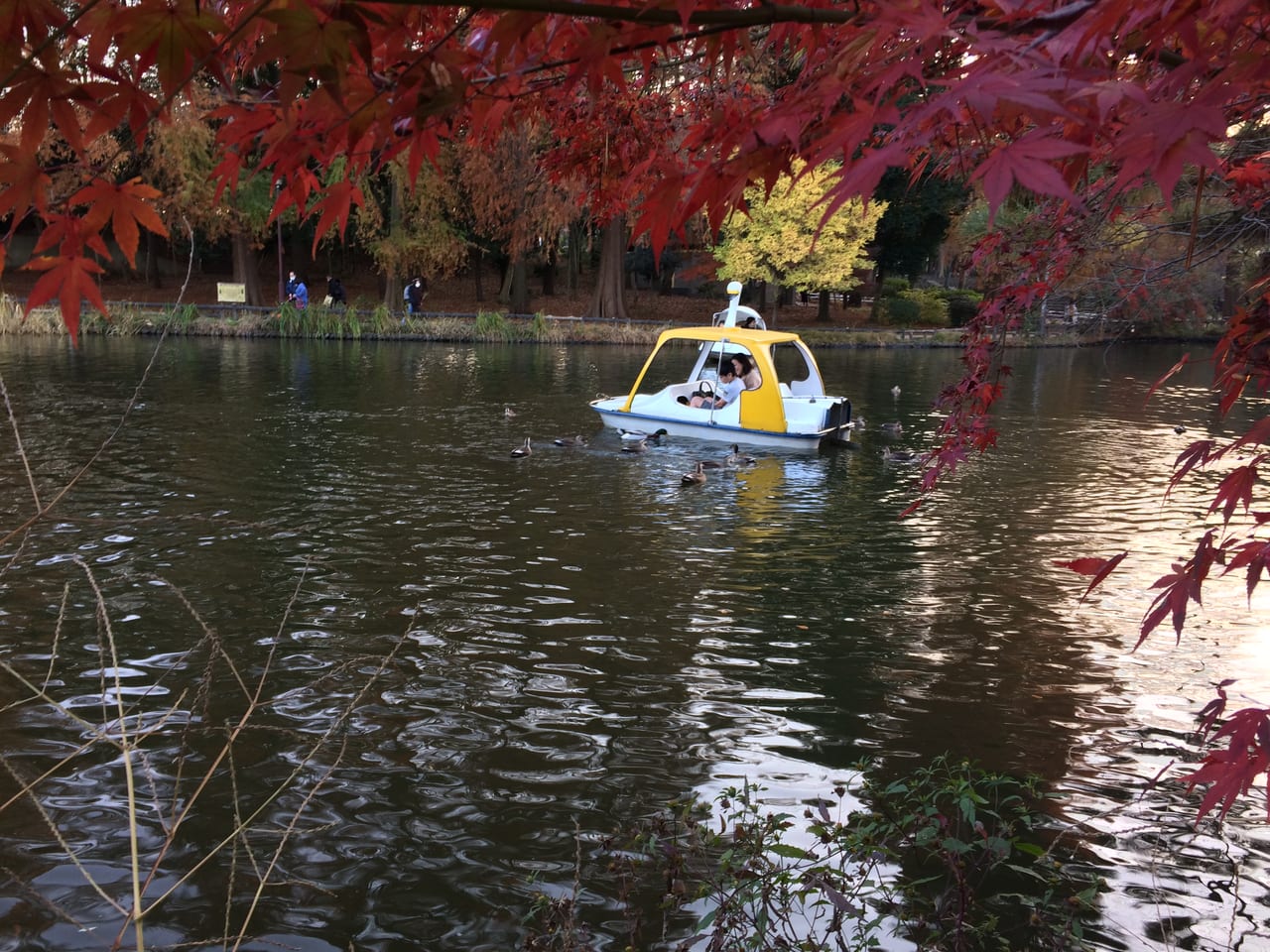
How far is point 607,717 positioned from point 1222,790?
4258 mm

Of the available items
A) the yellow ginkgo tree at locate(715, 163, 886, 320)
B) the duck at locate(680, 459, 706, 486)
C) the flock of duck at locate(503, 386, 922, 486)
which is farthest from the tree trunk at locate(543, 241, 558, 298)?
the duck at locate(680, 459, 706, 486)

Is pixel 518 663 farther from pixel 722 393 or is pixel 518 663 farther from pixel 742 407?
pixel 722 393

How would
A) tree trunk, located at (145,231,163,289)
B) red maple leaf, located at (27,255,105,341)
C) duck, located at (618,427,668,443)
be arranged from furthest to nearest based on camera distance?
1. tree trunk, located at (145,231,163,289)
2. duck, located at (618,427,668,443)
3. red maple leaf, located at (27,255,105,341)

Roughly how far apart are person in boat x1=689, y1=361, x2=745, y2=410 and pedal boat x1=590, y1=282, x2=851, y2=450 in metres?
0.09

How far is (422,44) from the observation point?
11.3 feet

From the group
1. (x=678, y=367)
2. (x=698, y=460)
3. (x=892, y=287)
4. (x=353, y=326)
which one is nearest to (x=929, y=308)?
(x=892, y=287)

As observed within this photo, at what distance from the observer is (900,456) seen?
17.7 meters

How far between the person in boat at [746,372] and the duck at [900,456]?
2227 millimetres

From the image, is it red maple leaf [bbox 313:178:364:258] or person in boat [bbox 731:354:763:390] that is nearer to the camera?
red maple leaf [bbox 313:178:364:258]

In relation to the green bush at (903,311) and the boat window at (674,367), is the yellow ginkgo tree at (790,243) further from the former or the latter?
the green bush at (903,311)

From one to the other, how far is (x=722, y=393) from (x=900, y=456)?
9.63 ft

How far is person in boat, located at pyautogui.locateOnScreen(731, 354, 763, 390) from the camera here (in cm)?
1808

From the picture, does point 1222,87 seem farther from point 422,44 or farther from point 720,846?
point 720,846

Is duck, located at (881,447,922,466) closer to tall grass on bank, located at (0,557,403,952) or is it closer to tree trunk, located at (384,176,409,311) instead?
tall grass on bank, located at (0,557,403,952)
